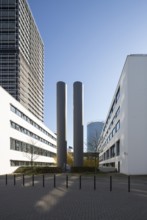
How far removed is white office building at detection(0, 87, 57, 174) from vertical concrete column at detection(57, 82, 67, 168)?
7.16 m

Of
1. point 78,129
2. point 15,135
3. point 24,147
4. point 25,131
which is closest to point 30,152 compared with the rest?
point 24,147

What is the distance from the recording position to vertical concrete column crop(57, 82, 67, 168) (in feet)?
216

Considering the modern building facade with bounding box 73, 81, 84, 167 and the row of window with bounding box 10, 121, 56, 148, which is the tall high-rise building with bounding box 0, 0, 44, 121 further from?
the modern building facade with bounding box 73, 81, 84, 167

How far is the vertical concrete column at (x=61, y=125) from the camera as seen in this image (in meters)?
65.8

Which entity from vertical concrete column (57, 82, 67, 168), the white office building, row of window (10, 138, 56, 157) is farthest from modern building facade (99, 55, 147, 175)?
row of window (10, 138, 56, 157)

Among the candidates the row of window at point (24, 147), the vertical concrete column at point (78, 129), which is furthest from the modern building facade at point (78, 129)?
the row of window at point (24, 147)

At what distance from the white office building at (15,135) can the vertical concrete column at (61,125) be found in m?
7.16

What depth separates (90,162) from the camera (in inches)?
3733

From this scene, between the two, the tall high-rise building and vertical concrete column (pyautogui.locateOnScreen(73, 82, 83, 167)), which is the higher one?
the tall high-rise building

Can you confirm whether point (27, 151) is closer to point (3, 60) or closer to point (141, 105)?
point (141, 105)

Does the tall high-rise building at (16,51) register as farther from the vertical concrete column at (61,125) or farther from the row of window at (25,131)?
the vertical concrete column at (61,125)

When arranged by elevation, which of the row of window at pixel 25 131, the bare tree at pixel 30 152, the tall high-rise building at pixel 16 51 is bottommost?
the bare tree at pixel 30 152

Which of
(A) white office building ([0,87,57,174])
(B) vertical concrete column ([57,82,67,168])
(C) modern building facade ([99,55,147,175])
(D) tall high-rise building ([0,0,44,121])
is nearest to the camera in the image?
(C) modern building facade ([99,55,147,175])

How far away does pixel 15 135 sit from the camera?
60969 mm
